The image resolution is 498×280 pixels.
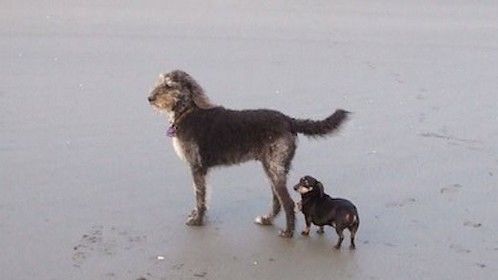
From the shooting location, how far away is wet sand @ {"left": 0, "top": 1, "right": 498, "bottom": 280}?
5.62 meters

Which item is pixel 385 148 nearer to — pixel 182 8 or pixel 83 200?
pixel 83 200

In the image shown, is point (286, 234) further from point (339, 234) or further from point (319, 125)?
point (319, 125)

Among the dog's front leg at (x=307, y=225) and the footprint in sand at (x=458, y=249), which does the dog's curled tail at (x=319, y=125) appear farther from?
the footprint in sand at (x=458, y=249)

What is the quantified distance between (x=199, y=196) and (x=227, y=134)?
521 millimetres

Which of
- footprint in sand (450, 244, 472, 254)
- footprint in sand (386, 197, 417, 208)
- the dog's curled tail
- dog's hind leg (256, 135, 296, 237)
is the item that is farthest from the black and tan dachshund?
footprint in sand (386, 197, 417, 208)

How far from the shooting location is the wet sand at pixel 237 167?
18.4 ft

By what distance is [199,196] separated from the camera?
6312mm

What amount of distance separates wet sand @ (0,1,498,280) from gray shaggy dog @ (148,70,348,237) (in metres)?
0.28

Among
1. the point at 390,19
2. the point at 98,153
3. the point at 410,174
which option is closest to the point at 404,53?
the point at 390,19

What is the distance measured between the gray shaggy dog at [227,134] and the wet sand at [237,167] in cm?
28

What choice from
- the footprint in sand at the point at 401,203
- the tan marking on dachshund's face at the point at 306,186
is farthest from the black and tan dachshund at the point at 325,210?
the footprint in sand at the point at 401,203

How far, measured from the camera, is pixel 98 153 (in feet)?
24.5

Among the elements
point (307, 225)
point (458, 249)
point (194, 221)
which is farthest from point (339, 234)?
point (194, 221)

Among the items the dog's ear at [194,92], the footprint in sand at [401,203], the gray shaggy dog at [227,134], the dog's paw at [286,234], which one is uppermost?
the dog's ear at [194,92]
